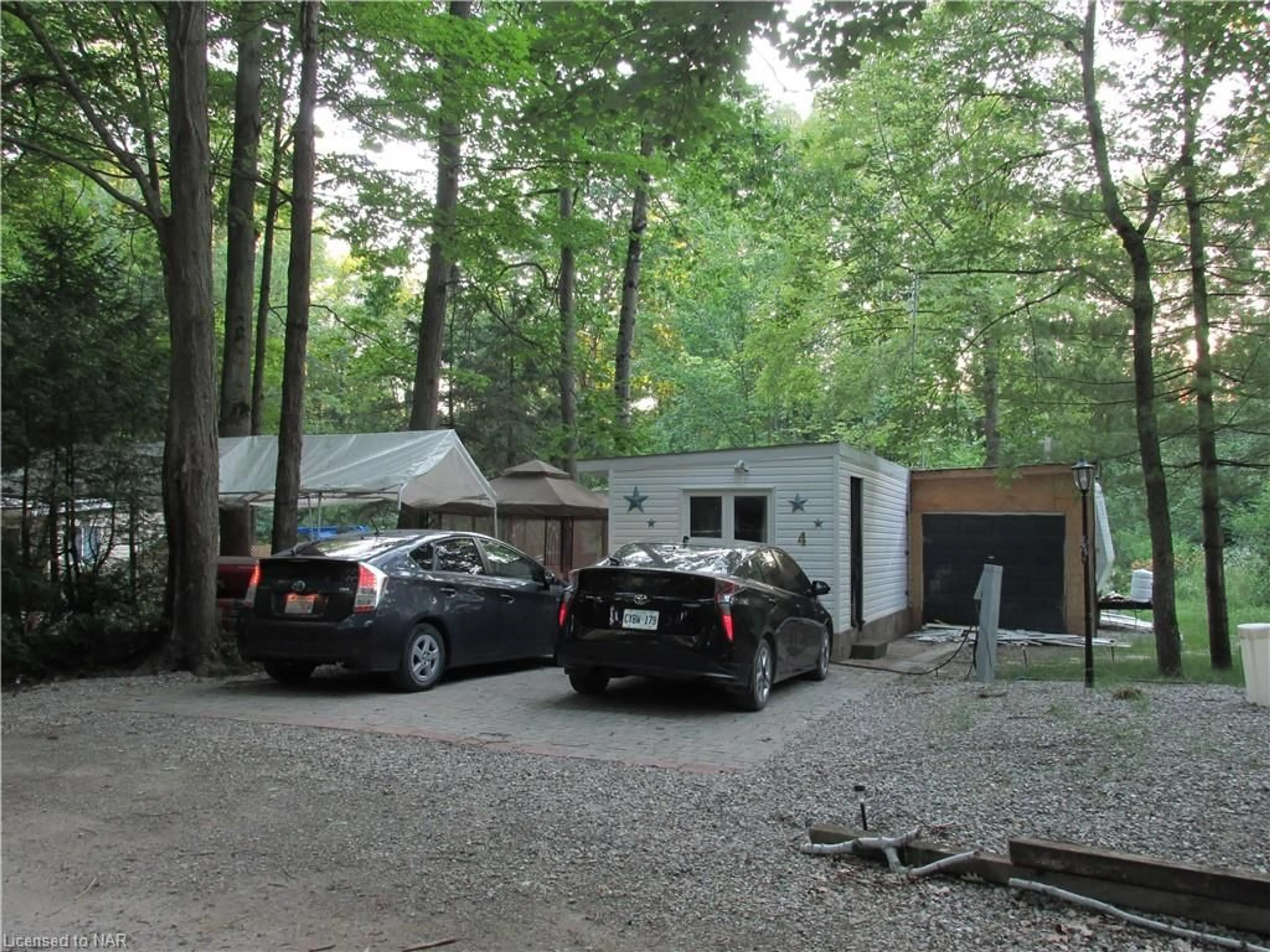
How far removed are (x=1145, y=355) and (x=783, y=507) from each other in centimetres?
478

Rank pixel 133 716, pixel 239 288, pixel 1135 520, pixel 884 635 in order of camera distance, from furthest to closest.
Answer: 1. pixel 1135 520
2. pixel 884 635
3. pixel 239 288
4. pixel 133 716

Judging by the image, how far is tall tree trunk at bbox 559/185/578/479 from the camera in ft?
63.3

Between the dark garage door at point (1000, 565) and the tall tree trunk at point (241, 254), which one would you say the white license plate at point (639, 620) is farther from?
the dark garage door at point (1000, 565)

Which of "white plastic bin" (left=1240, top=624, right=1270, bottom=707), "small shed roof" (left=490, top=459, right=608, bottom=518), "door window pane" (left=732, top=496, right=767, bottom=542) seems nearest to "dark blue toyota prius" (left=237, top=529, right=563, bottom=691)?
"door window pane" (left=732, top=496, right=767, bottom=542)

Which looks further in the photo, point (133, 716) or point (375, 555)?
point (375, 555)

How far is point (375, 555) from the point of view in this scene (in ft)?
26.6

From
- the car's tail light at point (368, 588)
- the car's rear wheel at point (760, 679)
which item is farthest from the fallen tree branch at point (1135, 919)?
the car's tail light at point (368, 588)

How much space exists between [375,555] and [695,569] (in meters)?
2.87

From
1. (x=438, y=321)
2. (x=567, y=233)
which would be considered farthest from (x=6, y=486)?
(x=567, y=233)

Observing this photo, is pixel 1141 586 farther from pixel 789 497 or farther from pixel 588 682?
pixel 588 682

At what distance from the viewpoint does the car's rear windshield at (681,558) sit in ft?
25.8

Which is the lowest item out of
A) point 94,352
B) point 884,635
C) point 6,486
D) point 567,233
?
point 884,635

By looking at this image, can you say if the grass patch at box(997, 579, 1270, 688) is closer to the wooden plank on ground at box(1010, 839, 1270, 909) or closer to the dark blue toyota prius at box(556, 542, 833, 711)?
the dark blue toyota prius at box(556, 542, 833, 711)

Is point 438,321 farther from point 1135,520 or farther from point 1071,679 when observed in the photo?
point 1135,520
